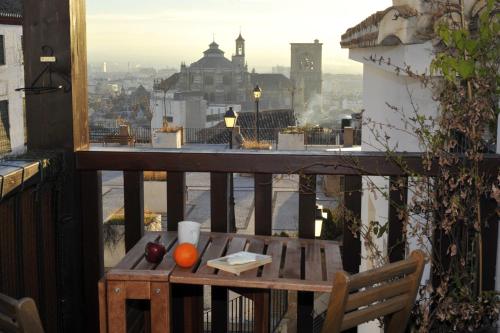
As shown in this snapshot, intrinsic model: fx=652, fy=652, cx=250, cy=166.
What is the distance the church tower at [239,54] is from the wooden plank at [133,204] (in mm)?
37962

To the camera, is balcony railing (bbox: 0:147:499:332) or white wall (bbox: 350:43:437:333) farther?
white wall (bbox: 350:43:437:333)

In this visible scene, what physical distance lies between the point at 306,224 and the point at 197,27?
37999 mm

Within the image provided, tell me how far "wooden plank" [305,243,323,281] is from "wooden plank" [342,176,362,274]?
17 cm

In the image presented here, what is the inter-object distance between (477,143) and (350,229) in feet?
1.61

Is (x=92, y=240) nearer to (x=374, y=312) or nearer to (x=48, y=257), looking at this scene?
(x=48, y=257)

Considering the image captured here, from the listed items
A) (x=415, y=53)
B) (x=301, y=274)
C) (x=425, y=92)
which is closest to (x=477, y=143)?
(x=301, y=274)

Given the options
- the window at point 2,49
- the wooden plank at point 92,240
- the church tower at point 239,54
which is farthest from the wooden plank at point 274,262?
the church tower at point 239,54

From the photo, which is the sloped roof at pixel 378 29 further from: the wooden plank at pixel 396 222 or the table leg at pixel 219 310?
the table leg at pixel 219 310

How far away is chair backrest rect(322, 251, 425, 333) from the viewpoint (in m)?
1.42

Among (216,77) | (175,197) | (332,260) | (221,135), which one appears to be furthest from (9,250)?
(216,77)

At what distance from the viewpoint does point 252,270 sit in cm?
180

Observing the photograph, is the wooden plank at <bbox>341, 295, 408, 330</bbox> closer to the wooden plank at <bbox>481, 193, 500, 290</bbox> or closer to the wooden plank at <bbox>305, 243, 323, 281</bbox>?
the wooden plank at <bbox>305, 243, 323, 281</bbox>

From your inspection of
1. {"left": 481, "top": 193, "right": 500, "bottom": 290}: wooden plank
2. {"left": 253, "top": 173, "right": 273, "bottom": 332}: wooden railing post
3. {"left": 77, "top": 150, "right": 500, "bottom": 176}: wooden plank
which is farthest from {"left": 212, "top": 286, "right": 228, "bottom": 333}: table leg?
{"left": 481, "top": 193, "right": 500, "bottom": 290}: wooden plank

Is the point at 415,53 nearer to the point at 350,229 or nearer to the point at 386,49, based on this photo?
the point at 386,49
